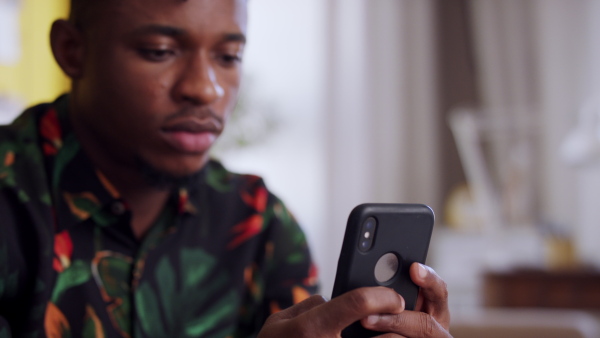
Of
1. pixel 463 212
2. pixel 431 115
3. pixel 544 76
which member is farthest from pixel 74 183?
pixel 544 76

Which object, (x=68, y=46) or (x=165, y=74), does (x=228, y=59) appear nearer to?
(x=165, y=74)

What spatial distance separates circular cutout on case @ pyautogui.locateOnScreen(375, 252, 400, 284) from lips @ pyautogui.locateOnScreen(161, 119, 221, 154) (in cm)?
28

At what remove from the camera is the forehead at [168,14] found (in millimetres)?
736

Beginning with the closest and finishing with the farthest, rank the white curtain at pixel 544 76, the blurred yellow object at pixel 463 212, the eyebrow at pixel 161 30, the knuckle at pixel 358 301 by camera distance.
A: the knuckle at pixel 358 301 → the eyebrow at pixel 161 30 → the blurred yellow object at pixel 463 212 → the white curtain at pixel 544 76

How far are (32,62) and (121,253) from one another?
1.90 meters

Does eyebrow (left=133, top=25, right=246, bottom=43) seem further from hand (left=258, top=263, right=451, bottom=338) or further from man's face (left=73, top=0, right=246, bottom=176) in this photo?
hand (left=258, top=263, right=451, bottom=338)

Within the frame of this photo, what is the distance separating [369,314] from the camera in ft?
1.72

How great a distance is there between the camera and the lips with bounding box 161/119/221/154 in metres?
0.75

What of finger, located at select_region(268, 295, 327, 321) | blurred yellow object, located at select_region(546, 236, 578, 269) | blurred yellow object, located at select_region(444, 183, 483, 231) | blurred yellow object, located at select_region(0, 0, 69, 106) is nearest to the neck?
finger, located at select_region(268, 295, 327, 321)

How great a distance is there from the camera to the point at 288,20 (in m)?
3.29

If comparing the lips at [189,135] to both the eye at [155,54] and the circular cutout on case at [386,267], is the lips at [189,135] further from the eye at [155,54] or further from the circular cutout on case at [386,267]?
the circular cutout on case at [386,267]

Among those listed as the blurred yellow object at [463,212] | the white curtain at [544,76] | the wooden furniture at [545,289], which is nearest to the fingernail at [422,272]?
the wooden furniture at [545,289]

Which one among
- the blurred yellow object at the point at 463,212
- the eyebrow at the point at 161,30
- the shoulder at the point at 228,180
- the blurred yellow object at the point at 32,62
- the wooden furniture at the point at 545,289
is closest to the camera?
the eyebrow at the point at 161,30

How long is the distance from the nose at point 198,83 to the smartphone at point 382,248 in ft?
0.88
